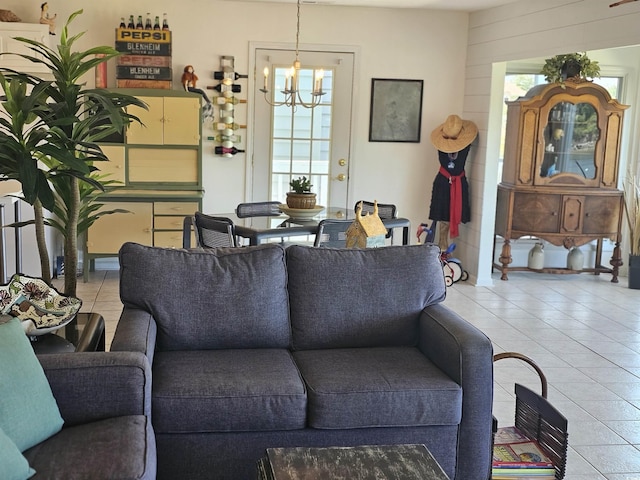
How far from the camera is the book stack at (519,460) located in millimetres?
2721

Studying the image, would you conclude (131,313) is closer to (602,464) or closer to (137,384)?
(137,384)

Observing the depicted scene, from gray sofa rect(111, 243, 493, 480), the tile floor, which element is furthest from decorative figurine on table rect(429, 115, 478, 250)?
gray sofa rect(111, 243, 493, 480)

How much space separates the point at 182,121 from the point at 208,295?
3.76 meters

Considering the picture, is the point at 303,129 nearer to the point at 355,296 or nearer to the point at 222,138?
the point at 222,138

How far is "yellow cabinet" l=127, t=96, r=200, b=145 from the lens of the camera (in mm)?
6668

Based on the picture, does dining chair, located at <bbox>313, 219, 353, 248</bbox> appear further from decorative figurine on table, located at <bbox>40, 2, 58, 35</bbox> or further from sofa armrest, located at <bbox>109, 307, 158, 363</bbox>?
decorative figurine on table, located at <bbox>40, 2, 58, 35</bbox>

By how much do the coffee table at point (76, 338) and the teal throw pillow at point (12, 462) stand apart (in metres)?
0.82

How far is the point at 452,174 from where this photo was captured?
287 inches

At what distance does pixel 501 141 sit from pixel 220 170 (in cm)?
285

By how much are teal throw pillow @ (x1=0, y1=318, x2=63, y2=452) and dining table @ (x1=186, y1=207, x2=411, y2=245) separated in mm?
2499

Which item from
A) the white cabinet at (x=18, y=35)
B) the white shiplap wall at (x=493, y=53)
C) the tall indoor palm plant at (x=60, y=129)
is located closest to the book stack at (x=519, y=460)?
the tall indoor palm plant at (x=60, y=129)

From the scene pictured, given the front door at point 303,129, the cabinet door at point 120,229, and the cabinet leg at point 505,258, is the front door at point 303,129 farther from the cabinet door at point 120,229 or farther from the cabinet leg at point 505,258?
the cabinet leg at point 505,258

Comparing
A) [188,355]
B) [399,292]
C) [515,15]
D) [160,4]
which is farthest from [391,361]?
[160,4]

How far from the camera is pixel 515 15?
21.4 ft
